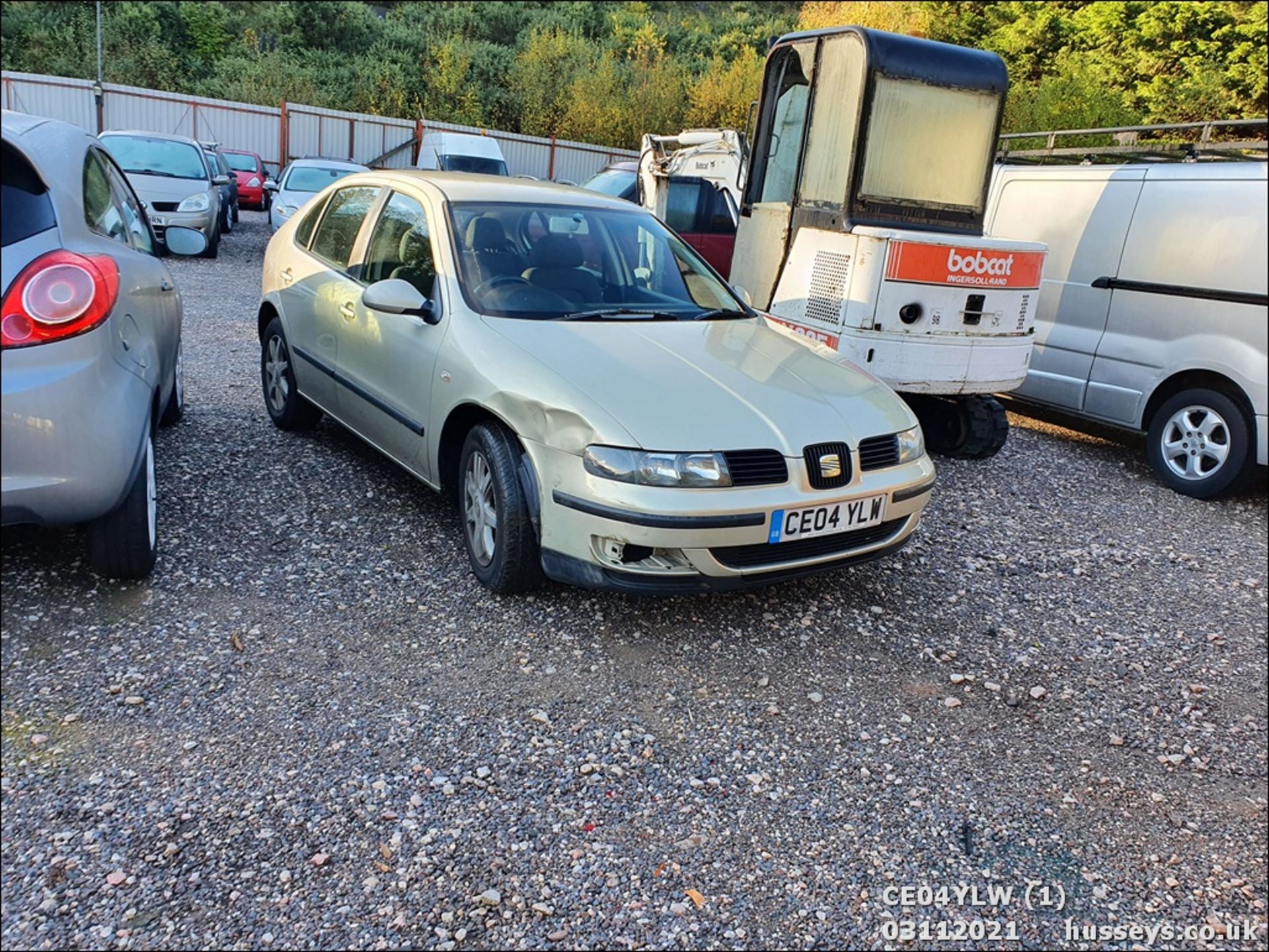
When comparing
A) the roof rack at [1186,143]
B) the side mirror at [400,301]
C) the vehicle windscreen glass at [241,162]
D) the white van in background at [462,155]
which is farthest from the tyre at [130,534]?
the vehicle windscreen glass at [241,162]

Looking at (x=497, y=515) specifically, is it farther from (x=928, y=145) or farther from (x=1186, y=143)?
(x=928, y=145)

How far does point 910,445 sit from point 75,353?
2928 millimetres

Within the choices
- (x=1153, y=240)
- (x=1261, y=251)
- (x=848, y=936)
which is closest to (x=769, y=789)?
(x=848, y=936)

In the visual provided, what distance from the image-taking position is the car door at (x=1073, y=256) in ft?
6.19

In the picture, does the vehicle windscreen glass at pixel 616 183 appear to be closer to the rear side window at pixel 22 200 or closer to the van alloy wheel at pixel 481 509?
the van alloy wheel at pixel 481 509

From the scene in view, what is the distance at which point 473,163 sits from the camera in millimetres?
18500

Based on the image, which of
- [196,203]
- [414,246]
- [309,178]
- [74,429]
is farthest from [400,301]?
[309,178]

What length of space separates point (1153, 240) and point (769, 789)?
186cm

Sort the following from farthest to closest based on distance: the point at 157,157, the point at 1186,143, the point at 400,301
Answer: the point at 157,157, the point at 400,301, the point at 1186,143

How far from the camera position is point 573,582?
3402 millimetres

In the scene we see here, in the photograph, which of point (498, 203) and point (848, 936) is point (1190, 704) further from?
point (498, 203)

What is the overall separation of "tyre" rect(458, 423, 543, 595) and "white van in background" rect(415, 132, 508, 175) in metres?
15.4

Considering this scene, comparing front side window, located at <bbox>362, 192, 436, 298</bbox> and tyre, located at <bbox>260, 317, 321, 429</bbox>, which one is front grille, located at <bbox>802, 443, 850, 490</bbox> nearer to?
front side window, located at <bbox>362, 192, 436, 298</bbox>

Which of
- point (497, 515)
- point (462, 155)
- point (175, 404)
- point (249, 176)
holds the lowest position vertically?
point (175, 404)
